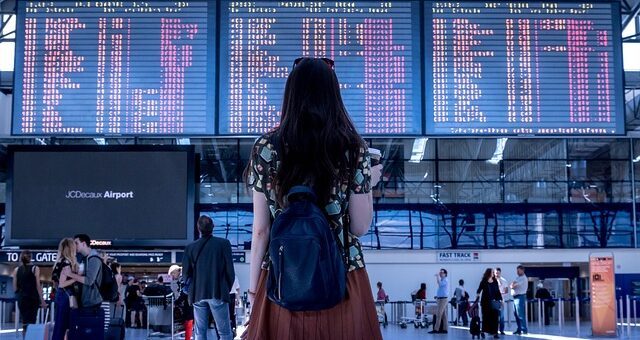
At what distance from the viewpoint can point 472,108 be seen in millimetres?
14164

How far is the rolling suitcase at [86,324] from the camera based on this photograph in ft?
29.9

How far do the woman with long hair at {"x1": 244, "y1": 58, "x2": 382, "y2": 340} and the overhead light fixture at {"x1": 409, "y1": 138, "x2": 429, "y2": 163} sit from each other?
28459mm

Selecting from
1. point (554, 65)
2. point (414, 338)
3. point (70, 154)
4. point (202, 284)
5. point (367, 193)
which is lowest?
point (414, 338)

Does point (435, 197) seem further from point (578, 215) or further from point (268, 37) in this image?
point (268, 37)

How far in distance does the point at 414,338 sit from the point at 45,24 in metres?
8.55

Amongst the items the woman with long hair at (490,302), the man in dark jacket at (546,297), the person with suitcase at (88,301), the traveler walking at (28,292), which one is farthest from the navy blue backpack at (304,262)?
the man in dark jacket at (546,297)

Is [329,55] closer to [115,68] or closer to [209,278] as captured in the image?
[115,68]

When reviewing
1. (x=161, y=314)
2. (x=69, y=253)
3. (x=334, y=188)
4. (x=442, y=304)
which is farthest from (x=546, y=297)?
(x=334, y=188)

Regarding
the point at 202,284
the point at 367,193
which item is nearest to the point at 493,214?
the point at 202,284

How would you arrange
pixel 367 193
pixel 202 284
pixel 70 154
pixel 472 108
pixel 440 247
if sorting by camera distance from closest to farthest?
pixel 367 193, pixel 202 284, pixel 472 108, pixel 70 154, pixel 440 247

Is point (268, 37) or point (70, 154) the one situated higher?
point (268, 37)

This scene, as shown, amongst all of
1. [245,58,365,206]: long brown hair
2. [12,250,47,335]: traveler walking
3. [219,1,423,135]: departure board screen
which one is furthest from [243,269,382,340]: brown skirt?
[219,1,423,135]: departure board screen

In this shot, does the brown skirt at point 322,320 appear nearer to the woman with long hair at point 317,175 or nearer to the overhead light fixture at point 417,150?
the woman with long hair at point 317,175

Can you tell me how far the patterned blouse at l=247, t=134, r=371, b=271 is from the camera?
8.92 ft
